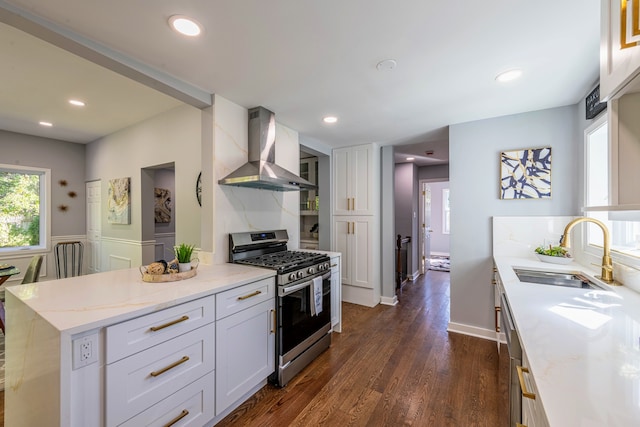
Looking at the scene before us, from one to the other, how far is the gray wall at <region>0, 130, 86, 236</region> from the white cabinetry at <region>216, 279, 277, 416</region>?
4.59m

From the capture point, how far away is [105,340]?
115 cm

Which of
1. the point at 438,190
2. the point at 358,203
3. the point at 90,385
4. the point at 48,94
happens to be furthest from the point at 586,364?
the point at 438,190

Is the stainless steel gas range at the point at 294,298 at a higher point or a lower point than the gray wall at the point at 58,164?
lower

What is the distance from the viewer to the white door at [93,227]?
442 cm

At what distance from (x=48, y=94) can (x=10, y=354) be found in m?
2.62

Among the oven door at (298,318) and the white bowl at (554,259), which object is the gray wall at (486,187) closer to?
the white bowl at (554,259)

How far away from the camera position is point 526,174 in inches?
106

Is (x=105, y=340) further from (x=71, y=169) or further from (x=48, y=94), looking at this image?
(x=71, y=169)

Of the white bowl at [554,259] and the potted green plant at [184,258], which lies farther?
the white bowl at [554,259]

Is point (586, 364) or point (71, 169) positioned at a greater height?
point (71, 169)

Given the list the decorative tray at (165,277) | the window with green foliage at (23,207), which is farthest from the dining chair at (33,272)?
the decorative tray at (165,277)

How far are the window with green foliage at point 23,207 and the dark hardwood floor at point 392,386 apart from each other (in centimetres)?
478

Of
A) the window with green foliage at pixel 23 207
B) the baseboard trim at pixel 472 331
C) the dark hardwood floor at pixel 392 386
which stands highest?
the window with green foliage at pixel 23 207

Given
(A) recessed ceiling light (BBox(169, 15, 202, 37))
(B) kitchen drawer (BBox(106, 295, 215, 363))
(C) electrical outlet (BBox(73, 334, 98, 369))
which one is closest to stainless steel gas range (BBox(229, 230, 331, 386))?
(B) kitchen drawer (BBox(106, 295, 215, 363))
